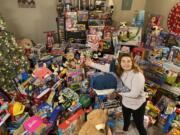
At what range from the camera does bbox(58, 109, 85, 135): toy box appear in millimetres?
2109

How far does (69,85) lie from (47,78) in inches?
11.8

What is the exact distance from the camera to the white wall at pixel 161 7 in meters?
2.88

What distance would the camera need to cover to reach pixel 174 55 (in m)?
2.60

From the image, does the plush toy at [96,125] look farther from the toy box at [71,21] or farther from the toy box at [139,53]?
the toy box at [71,21]

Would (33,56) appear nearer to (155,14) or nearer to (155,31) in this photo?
(155,31)

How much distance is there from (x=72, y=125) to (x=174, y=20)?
1985mm

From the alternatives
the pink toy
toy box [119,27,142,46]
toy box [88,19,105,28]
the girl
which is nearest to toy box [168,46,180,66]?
toy box [119,27,142,46]

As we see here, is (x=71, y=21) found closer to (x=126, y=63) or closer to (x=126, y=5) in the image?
(x=126, y=5)

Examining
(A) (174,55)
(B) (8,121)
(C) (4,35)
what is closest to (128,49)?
(A) (174,55)

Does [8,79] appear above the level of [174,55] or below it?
below

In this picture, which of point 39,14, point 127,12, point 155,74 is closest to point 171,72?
point 155,74

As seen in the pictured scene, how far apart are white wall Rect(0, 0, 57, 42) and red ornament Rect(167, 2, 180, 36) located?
5.91 feet

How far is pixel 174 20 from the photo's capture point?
2811 millimetres

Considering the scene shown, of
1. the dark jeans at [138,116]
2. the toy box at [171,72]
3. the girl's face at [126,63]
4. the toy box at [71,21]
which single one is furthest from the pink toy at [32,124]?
the toy box at [171,72]
